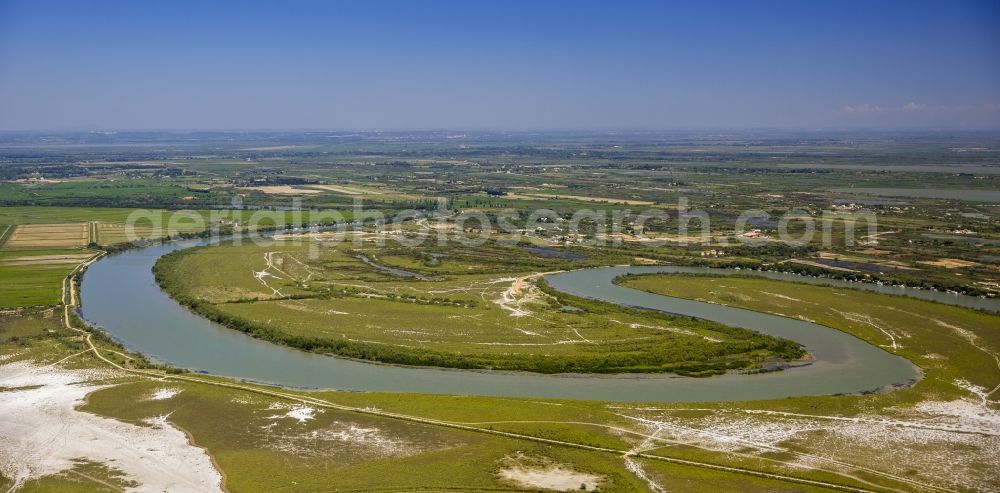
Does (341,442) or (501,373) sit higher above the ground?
(501,373)

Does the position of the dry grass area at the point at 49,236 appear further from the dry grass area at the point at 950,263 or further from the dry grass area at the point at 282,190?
the dry grass area at the point at 950,263

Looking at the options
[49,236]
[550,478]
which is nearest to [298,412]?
[550,478]

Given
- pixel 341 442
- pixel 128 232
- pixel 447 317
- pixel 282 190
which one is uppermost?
pixel 282 190

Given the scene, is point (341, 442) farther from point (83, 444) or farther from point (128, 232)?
point (128, 232)

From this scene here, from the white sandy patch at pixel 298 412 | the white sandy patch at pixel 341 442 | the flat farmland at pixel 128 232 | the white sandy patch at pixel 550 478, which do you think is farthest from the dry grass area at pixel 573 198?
the white sandy patch at pixel 550 478

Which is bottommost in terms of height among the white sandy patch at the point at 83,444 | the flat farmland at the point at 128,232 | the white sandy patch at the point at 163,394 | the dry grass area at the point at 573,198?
the white sandy patch at the point at 83,444

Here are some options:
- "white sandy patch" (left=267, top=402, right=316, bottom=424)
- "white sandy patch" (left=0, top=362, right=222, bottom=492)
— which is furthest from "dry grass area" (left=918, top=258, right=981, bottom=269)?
"white sandy patch" (left=0, top=362, right=222, bottom=492)

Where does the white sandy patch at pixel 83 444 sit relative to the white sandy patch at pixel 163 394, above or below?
below
